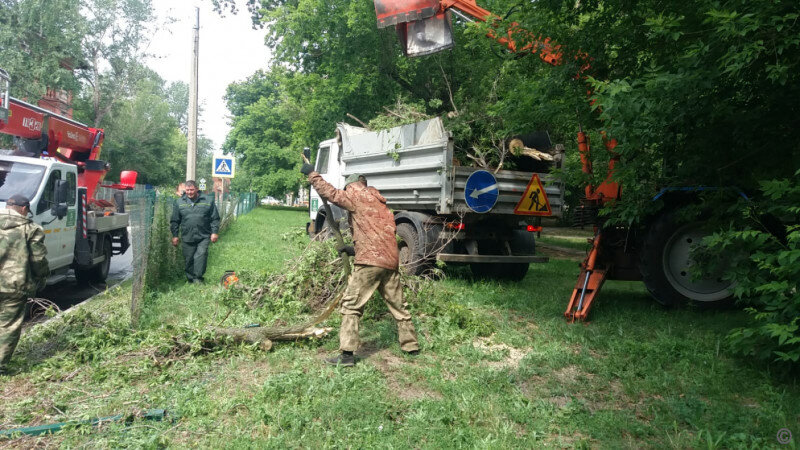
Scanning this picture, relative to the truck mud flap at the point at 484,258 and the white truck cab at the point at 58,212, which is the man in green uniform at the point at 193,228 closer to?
the white truck cab at the point at 58,212

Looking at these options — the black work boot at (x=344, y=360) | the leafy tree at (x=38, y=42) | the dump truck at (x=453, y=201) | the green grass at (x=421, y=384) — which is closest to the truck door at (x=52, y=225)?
the green grass at (x=421, y=384)

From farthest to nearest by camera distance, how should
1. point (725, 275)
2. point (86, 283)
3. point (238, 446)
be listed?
point (86, 283) < point (725, 275) < point (238, 446)

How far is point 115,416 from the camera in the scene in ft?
12.5

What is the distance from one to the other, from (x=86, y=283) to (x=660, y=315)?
899 cm

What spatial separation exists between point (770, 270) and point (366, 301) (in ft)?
10.3

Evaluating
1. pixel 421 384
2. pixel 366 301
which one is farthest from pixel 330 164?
pixel 421 384

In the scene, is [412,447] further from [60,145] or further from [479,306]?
[60,145]

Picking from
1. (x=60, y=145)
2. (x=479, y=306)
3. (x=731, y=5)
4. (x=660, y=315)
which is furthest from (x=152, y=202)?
(x=731, y=5)

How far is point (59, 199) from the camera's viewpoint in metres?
7.86

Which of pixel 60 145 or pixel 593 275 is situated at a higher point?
pixel 60 145

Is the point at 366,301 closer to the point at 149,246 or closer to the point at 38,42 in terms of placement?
the point at 149,246

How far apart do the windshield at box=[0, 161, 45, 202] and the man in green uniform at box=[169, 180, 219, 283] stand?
6.27 ft

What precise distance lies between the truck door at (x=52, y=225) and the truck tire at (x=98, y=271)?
134 cm

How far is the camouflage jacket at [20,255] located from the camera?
16.0 feet
